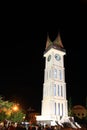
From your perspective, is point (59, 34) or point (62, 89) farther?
point (59, 34)

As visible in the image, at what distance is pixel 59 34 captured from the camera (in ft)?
261

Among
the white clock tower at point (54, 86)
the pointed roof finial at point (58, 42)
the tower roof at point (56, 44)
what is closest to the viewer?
the white clock tower at point (54, 86)

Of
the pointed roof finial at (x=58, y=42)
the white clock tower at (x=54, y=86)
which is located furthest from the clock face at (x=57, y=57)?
the pointed roof finial at (x=58, y=42)

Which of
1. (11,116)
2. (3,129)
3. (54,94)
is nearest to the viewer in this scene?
(3,129)

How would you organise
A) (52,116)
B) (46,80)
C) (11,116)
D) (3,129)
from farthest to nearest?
(46,80) → (52,116) → (11,116) → (3,129)

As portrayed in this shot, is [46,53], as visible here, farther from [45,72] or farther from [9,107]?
[9,107]

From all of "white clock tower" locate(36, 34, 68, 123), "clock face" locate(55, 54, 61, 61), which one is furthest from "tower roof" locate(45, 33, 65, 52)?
"clock face" locate(55, 54, 61, 61)

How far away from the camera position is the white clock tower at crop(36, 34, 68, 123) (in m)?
60.9

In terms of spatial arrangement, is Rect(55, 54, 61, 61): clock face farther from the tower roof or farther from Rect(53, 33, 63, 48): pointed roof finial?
Rect(53, 33, 63, 48): pointed roof finial

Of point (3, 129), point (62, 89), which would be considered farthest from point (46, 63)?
point (3, 129)

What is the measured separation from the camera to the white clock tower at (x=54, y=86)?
60.9 m

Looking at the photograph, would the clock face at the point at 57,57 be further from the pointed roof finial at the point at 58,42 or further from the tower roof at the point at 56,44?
the pointed roof finial at the point at 58,42

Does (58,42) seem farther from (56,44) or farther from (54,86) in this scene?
(54,86)

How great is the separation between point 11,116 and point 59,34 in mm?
47622
